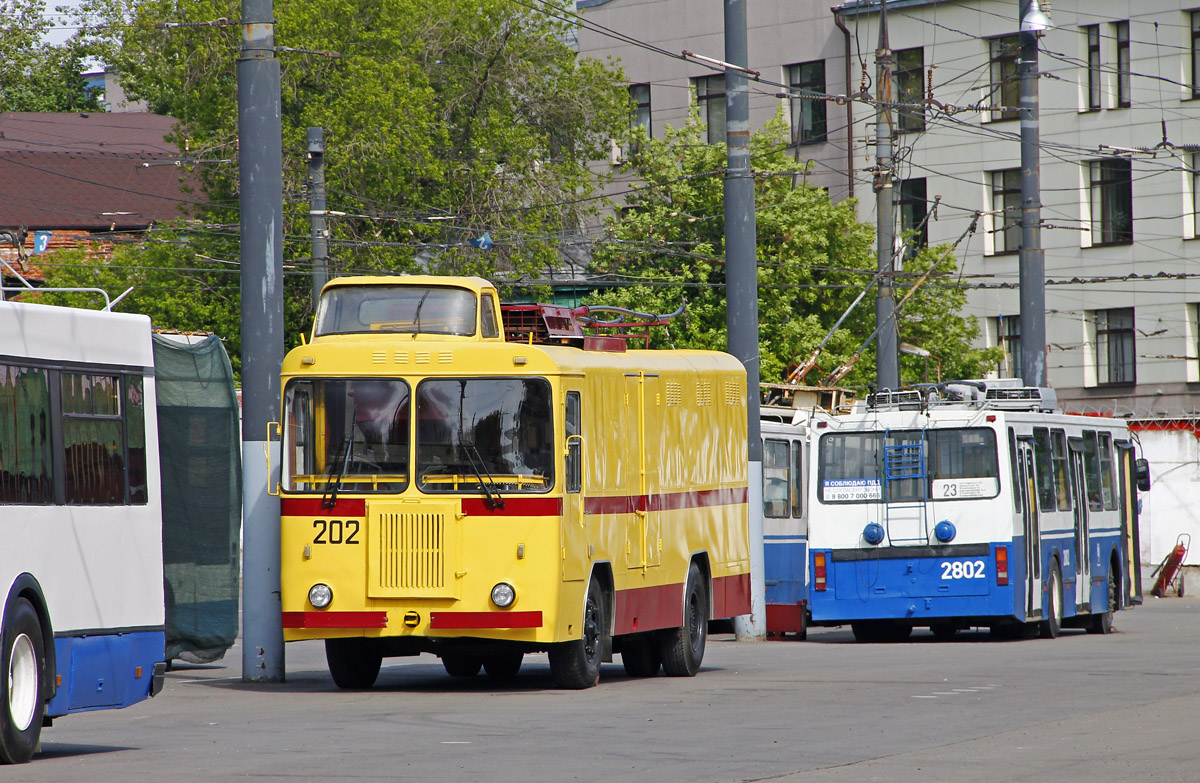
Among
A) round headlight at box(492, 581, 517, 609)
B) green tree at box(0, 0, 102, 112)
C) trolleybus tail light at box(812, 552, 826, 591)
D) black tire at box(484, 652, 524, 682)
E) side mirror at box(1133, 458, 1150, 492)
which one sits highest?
green tree at box(0, 0, 102, 112)

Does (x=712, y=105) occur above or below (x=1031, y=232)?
above

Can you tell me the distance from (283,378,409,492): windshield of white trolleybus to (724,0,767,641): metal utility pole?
7.98 m

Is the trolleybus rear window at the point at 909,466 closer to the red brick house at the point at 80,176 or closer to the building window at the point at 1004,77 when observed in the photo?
the building window at the point at 1004,77

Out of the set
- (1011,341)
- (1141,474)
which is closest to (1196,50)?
(1011,341)

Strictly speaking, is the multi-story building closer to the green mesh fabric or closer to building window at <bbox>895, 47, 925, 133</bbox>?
building window at <bbox>895, 47, 925, 133</bbox>

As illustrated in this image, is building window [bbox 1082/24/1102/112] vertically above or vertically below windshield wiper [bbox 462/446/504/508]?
above

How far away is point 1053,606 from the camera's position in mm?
24781

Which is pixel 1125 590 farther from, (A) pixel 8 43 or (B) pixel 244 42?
(A) pixel 8 43

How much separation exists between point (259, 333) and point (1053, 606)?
11891 millimetres

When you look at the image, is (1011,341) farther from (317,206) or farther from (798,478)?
(798,478)

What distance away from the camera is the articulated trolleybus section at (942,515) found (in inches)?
931

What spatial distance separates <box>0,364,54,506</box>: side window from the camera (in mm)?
10859

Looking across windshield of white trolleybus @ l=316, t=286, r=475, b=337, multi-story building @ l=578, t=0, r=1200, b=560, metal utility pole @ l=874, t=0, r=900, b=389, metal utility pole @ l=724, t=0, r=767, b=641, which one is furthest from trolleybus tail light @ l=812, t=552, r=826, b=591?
multi-story building @ l=578, t=0, r=1200, b=560

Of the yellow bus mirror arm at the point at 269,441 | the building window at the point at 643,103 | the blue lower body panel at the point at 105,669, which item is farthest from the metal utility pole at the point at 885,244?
the building window at the point at 643,103
